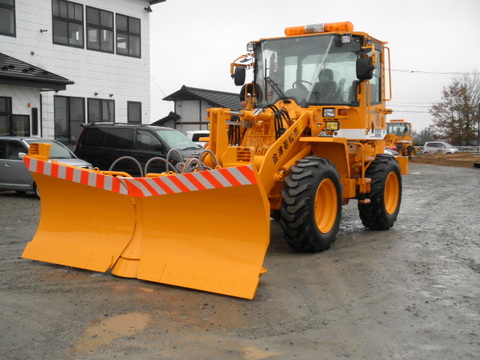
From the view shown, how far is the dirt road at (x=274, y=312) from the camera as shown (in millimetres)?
4207

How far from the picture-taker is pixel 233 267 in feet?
18.5

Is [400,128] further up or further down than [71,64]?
further down

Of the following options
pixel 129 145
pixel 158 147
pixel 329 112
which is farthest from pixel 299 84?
pixel 129 145

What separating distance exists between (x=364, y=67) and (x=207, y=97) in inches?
963

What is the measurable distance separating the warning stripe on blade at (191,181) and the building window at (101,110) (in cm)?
1499

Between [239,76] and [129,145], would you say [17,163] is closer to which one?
[129,145]

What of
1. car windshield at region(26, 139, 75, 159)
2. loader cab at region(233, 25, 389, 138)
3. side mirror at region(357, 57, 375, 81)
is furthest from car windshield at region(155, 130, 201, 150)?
side mirror at region(357, 57, 375, 81)

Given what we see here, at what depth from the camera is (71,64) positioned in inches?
773

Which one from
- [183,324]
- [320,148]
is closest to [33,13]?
[320,148]

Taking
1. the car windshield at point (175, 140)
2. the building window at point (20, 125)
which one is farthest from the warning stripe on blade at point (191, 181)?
the building window at point (20, 125)

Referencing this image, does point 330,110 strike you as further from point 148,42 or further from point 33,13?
point 148,42

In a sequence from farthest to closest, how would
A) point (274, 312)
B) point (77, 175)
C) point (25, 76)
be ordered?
point (25, 76), point (77, 175), point (274, 312)

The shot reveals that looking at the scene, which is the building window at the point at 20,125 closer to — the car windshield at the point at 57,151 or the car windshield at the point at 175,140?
the car windshield at the point at 57,151

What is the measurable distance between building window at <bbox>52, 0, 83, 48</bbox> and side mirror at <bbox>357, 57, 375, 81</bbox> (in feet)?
46.3
